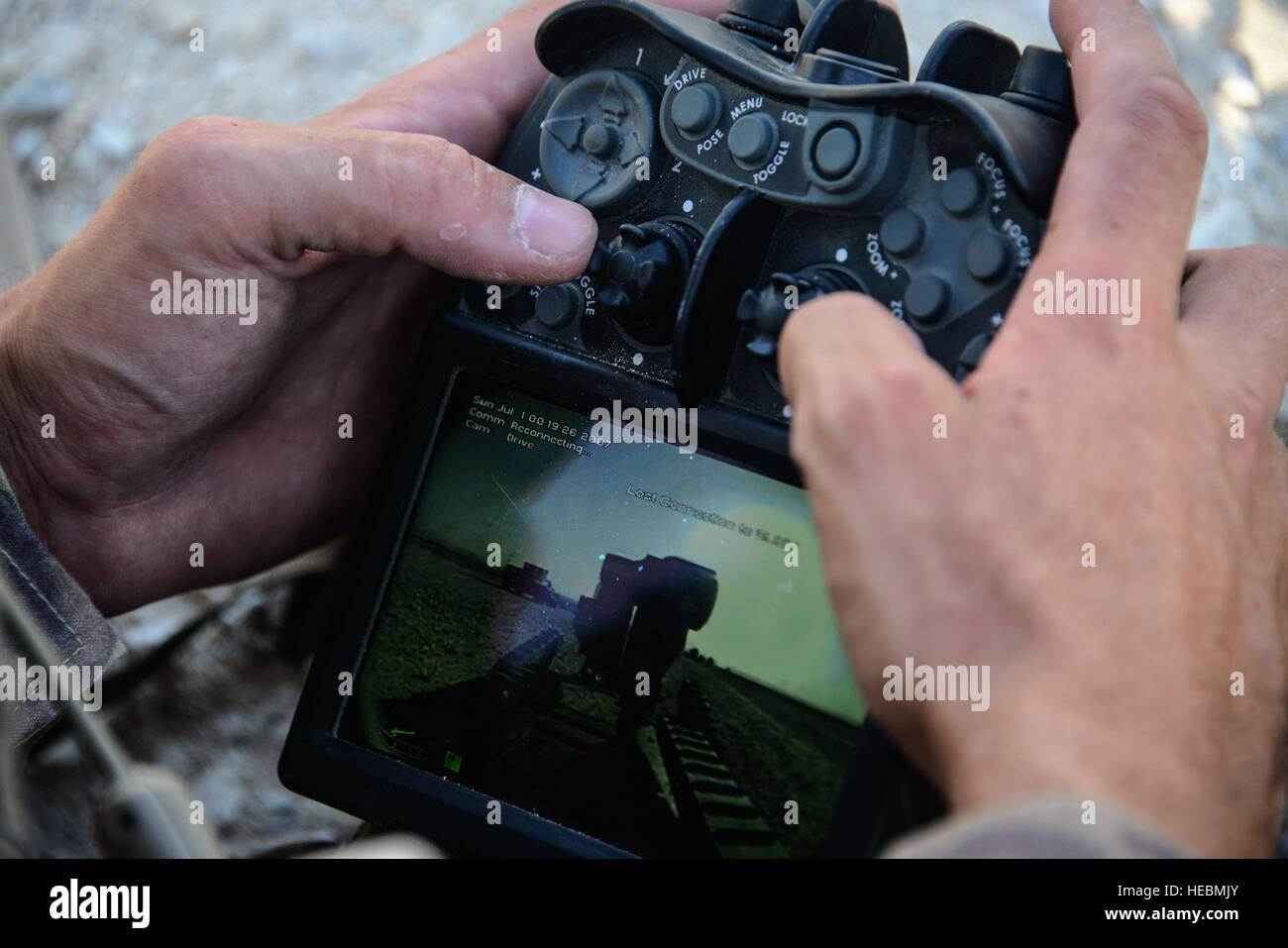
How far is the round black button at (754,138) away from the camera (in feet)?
2.80

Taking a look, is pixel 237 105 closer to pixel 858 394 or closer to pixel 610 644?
pixel 610 644

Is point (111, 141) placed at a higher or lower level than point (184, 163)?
higher

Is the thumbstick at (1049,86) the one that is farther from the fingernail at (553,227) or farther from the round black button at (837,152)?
the fingernail at (553,227)

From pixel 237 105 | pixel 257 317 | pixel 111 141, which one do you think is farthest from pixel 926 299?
pixel 111 141

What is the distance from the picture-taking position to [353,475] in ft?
4.22

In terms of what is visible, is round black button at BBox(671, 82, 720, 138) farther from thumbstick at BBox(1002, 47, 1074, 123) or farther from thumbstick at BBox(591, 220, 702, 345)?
thumbstick at BBox(1002, 47, 1074, 123)

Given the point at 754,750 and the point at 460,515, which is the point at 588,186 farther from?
the point at 754,750

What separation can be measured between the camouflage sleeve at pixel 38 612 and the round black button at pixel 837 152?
0.74 meters

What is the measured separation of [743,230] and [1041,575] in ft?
1.27

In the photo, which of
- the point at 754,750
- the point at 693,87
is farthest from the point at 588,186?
the point at 754,750

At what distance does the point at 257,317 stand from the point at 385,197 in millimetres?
200

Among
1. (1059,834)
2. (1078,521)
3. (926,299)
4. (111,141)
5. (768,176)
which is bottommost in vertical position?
(1059,834)

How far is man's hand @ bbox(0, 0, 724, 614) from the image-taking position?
0.95 m

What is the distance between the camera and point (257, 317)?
1.06 m
